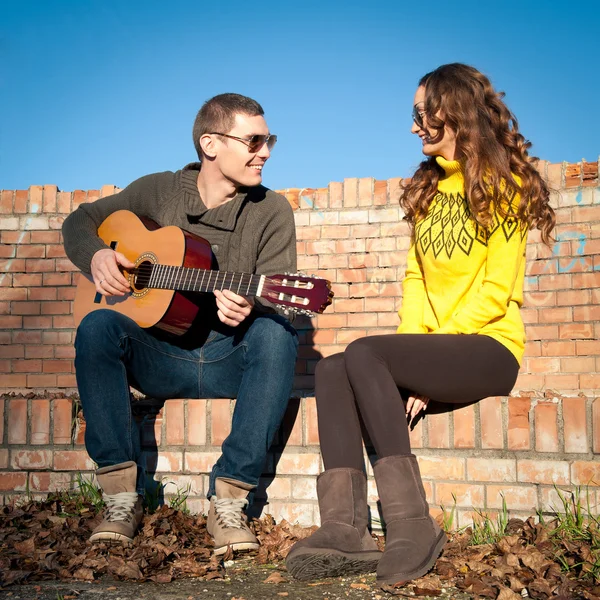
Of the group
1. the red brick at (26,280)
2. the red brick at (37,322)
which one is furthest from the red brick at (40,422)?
the red brick at (26,280)

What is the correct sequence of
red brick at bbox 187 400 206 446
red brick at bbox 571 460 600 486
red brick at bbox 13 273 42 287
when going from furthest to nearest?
red brick at bbox 13 273 42 287
red brick at bbox 187 400 206 446
red brick at bbox 571 460 600 486

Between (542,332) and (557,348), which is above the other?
(542,332)

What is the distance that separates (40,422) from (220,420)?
0.82 metres

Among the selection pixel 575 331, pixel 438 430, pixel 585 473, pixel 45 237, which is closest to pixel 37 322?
pixel 45 237

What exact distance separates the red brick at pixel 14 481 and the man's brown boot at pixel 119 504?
0.72m

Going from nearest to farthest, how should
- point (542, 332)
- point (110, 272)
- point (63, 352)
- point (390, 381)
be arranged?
1. point (390, 381)
2. point (110, 272)
3. point (542, 332)
4. point (63, 352)

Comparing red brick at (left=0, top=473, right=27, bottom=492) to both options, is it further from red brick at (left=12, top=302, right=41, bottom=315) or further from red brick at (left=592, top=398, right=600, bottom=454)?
red brick at (left=12, top=302, right=41, bottom=315)

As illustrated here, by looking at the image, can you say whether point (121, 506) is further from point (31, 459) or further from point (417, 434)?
point (417, 434)

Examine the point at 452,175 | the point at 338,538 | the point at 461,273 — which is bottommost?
the point at 338,538

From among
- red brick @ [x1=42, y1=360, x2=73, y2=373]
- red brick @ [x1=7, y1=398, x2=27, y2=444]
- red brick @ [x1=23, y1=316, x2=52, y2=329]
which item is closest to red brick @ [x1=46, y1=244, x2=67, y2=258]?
red brick @ [x1=23, y1=316, x2=52, y2=329]

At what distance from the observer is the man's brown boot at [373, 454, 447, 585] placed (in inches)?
77.7

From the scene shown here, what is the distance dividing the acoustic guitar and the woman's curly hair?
2.22 ft

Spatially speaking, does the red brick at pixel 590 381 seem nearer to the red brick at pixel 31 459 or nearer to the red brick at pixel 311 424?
the red brick at pixel 311 424

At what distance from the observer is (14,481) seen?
3033 mm
